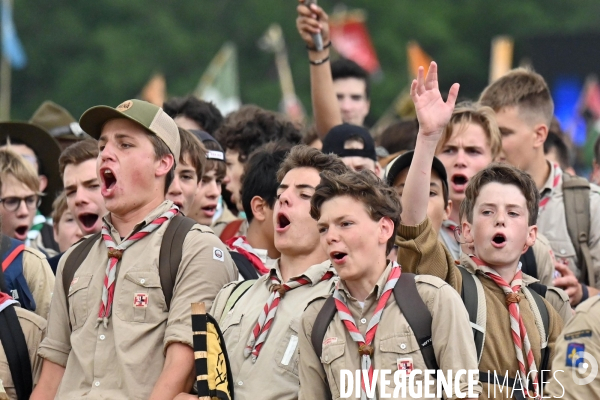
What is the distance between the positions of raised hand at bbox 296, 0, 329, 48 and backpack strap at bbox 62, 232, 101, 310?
2.71m

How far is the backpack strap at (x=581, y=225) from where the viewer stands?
8.51m

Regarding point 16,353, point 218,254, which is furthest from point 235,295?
point 16,353

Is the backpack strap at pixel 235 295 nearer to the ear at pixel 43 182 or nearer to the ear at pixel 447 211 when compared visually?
the ear at pixel 447 211

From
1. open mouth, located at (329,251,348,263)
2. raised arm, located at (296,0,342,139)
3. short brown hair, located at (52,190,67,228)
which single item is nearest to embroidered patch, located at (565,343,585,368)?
open mouth, located at (329,251,348,263)

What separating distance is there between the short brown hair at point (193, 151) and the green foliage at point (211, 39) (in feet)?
109

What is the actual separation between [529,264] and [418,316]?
5.34 feet

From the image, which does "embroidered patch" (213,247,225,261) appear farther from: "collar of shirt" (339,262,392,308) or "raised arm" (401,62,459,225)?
"raised arm" (401,62,459,225)

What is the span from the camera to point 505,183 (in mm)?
7379

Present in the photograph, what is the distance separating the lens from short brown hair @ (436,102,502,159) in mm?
8758

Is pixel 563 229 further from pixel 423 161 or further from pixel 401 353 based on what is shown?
pixel 401 353

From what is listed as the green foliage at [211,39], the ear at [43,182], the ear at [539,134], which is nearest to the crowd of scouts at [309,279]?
the ear at [539,134]

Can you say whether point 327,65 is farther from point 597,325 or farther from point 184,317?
point 597,325

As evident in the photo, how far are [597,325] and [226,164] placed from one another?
4.05m

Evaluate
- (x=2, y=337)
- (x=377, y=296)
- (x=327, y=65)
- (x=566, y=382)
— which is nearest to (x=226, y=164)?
(x=327, y=65)
